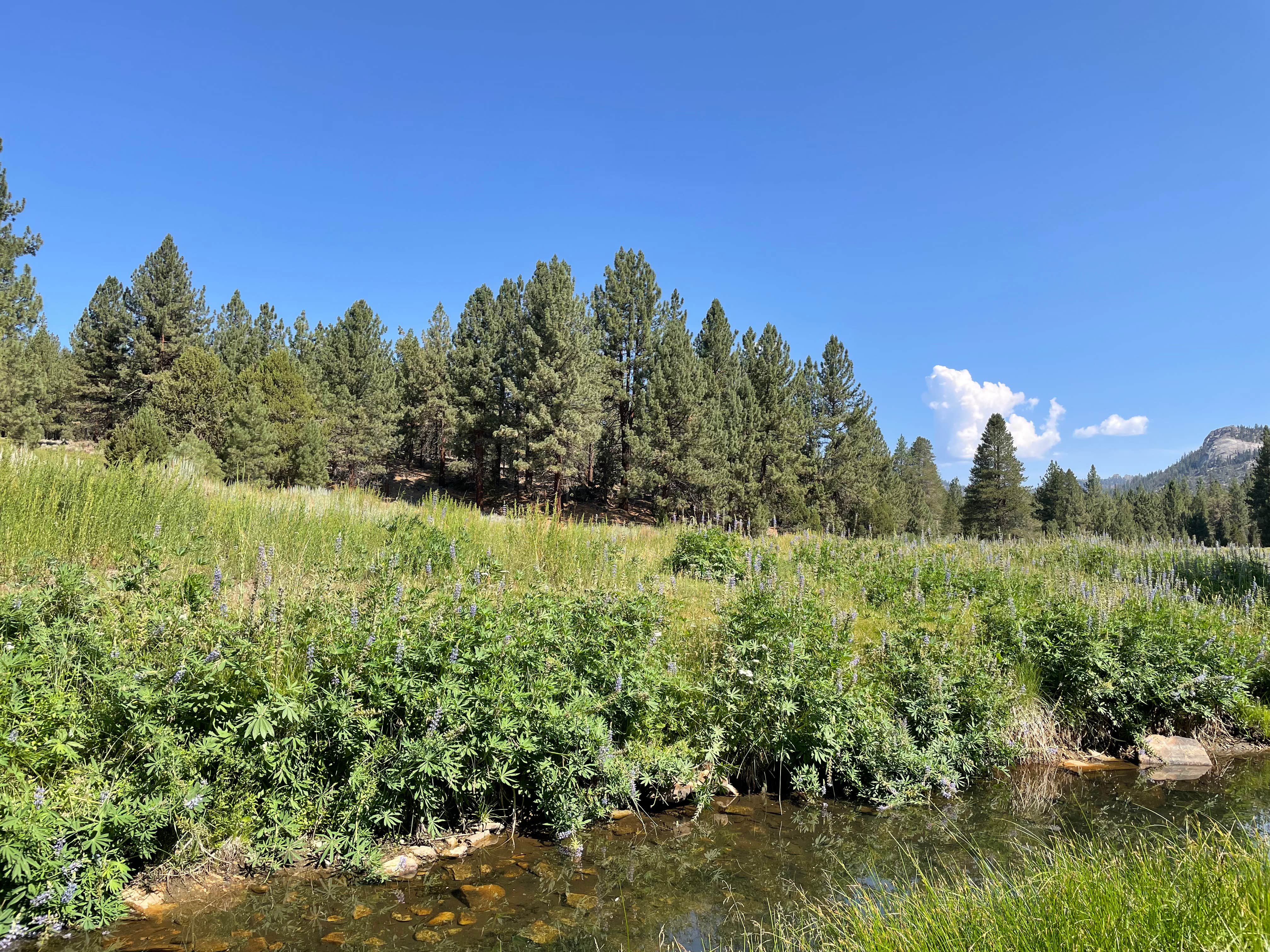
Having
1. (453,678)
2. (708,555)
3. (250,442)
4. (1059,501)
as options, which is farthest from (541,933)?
(1059,501)

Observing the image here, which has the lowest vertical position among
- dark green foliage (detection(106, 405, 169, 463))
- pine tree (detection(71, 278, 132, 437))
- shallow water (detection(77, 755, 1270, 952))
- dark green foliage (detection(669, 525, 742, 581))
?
shallow water (detection(77, 755, 1270, 952))

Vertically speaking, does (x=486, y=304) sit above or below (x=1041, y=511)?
above

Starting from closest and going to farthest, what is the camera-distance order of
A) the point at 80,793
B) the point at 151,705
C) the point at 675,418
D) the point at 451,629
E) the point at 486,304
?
the point at 80,793, the point at 151,705, the point at 451,629, the point at 675,418, the point at 486,304

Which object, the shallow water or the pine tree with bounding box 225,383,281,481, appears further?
the pine tree with bounding box 225,383,281,481

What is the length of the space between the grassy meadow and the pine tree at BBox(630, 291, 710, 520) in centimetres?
1989

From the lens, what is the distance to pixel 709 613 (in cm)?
683

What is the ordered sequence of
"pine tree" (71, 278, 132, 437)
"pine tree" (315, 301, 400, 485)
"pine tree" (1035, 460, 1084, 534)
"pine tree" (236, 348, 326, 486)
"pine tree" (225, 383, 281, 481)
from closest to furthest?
"pine tree" (225, 383, 281, 481)
"pine tree" (236, 348, 326, 486)
"pine tree" (315, 301, 400, 485)
"pine tree" (71, 278, 132, 437)
"pine tree" (1035, 460, 1084, 534)

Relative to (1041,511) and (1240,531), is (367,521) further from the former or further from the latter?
(1240,531)

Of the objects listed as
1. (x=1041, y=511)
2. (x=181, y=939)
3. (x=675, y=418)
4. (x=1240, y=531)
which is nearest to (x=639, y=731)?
(x=181, y=939)

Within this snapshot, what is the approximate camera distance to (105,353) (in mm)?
35656

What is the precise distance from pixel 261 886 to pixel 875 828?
393 cm

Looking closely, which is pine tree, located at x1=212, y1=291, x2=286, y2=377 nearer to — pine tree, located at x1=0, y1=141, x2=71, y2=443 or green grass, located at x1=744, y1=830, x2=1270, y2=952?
pine tree, located at x1=0, y1=141, x2=71, y2=443

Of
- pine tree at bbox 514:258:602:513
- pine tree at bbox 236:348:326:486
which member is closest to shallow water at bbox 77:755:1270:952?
pine tree at bbox 514:258:602:513

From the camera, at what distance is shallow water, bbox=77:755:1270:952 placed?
9.91 feet
